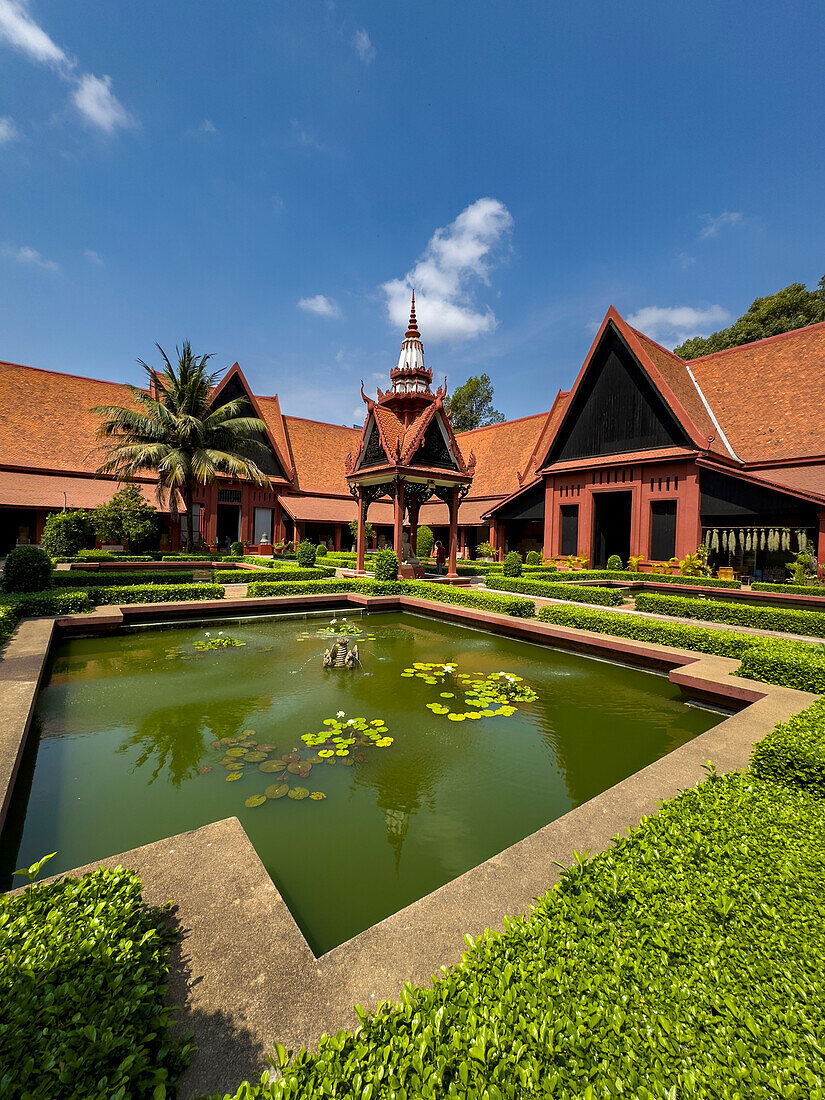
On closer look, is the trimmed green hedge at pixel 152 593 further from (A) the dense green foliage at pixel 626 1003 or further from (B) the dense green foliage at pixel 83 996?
(A) the dense green foliage at pixel 626 1003

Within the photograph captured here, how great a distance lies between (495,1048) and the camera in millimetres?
1456

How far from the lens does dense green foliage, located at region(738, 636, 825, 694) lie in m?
5.96

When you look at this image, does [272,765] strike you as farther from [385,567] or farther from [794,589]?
[794,589]

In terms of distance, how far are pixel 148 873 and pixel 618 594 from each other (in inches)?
491

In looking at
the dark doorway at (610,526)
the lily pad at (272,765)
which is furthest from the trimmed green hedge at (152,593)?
the dark doorway at (610,526)

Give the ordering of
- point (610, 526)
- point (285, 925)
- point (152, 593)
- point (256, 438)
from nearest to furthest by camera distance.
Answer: point (285, 925), point (152, 593), point (610, 526), point (256, 438)

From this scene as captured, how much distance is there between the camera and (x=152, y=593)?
1193 centimetres

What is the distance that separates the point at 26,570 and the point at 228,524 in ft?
62.5

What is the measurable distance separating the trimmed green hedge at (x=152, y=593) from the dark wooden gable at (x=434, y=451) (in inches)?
312

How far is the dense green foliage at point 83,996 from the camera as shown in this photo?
125 cm

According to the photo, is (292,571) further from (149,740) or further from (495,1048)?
(495,1048)

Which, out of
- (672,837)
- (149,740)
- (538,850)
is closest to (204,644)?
(149,740)

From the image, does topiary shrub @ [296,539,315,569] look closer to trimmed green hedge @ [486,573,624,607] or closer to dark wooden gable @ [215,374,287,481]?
trimmed green hedge @ [486,573,624,607]

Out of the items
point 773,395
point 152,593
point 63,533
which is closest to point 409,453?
point 152,593
